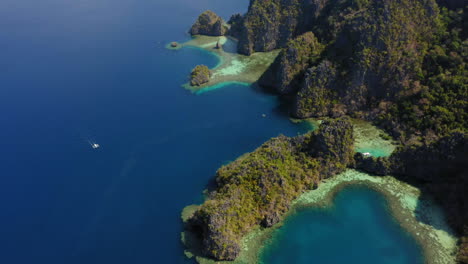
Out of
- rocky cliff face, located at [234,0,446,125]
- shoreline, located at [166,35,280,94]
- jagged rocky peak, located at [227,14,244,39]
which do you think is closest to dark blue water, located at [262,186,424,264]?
rocky cliff face, located at [234,0,446,125]

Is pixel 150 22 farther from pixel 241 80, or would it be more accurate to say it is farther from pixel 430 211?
pixel 430 211

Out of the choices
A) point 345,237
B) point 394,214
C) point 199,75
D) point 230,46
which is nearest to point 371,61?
point 394,214

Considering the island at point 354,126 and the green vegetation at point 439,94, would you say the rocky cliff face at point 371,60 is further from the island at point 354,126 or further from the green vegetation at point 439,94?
the green vegetation at point 439,94

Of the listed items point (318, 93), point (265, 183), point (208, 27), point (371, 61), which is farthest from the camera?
point (208, 27)

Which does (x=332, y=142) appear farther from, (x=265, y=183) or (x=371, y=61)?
(x=371, y=61)


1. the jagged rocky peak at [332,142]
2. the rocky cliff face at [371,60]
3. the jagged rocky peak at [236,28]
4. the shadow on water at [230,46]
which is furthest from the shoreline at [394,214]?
the jagged rocky peak at [236,28]

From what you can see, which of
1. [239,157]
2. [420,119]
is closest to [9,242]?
[239,157]
